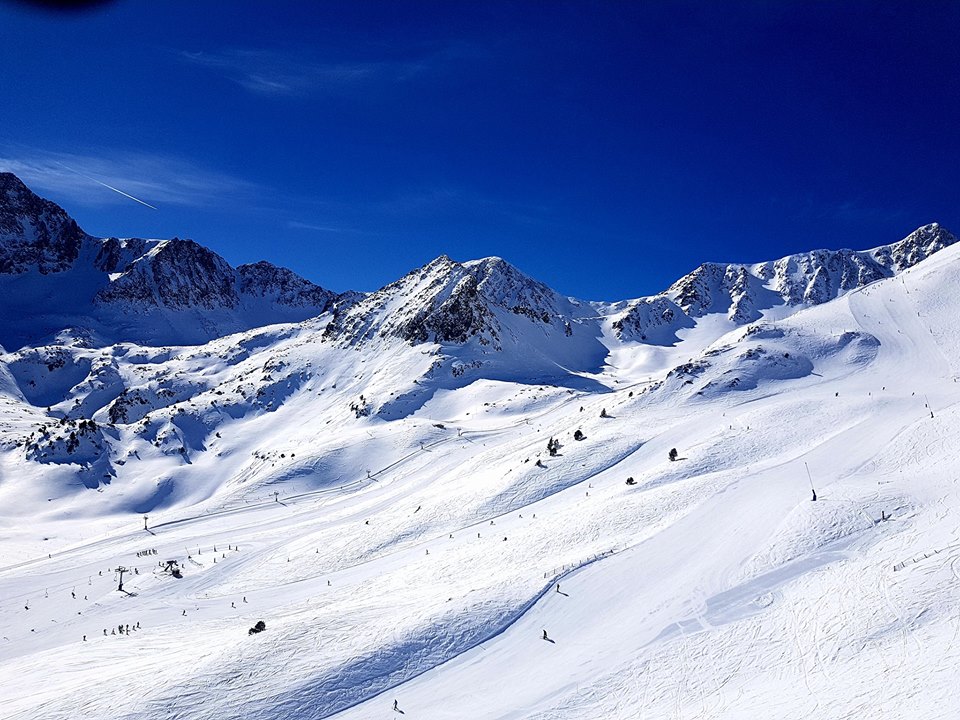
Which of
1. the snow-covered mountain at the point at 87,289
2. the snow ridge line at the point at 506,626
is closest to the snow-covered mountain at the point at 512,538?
the snow ridge line at the point at 506,626

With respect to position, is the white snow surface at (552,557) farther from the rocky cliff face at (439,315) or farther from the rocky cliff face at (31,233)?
the rocky cliff face at (31,233)

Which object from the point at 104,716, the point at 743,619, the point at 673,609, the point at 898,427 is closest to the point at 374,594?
the point at 104,716

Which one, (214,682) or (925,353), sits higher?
(925,353)

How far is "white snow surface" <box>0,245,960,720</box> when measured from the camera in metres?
16.2

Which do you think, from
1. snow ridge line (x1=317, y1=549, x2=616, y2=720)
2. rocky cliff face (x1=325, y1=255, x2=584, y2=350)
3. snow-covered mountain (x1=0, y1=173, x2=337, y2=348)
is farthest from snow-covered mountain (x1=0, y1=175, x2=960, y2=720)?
snow-covered mountain (x1=0, y1=173, x2=337, y2=348)

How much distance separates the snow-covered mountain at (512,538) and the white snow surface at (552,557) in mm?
137

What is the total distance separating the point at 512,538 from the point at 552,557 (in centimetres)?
402

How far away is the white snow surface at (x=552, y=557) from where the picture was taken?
16.2m

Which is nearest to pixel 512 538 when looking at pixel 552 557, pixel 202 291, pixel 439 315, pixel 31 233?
pixel 552 557

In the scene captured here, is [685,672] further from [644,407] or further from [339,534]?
[644,407]

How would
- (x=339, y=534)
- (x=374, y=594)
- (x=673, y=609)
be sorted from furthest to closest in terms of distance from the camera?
(x=339, y=534) → (x=374, y=594) → (x=673, y=609)

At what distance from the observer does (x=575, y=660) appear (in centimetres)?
1764

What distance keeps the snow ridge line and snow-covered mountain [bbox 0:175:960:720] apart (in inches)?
3.5

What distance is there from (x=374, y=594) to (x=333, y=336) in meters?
89.6
